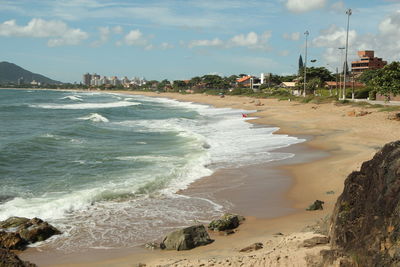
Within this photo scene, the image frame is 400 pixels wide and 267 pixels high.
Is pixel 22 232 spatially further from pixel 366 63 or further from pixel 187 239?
pixel 366 63

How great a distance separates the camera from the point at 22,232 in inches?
396

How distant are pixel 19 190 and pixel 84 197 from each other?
Answer: 2892 millimetres

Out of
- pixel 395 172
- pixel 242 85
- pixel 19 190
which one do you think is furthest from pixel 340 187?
pixel 242 85

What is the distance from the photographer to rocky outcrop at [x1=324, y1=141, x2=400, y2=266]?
5.41 m

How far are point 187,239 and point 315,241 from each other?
2801mm

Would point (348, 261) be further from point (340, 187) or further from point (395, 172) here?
point (340, 187)

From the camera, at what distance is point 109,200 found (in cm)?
1357

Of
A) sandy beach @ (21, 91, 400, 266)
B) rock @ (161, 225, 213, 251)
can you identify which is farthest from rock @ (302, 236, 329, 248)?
rock @ (161, 225, 213, 251)

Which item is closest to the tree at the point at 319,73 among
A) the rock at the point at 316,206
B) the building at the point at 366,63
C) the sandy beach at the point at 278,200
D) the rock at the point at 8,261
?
the building at the point at 366,63

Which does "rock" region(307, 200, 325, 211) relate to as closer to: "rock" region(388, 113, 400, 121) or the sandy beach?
the sandy beach

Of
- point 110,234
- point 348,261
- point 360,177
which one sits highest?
point 360,177

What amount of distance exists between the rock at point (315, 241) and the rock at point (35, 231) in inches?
245

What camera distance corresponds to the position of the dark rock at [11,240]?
9.48 m

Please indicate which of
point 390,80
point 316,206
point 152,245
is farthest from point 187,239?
point 390,80
